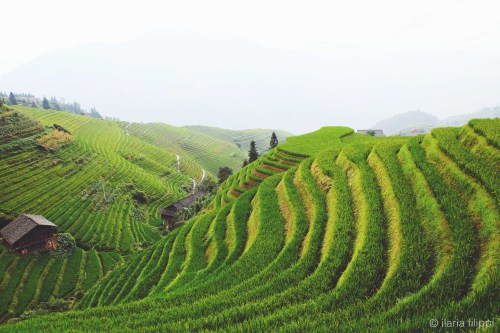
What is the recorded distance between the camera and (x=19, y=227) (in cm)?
3531

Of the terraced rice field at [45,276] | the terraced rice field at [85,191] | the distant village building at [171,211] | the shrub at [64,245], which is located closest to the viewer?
the terraced rice field at [45,276]

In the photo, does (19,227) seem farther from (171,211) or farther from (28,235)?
(171,211)

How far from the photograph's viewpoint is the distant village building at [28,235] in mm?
33938

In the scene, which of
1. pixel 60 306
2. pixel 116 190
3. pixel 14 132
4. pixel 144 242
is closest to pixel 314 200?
pixel 60 306

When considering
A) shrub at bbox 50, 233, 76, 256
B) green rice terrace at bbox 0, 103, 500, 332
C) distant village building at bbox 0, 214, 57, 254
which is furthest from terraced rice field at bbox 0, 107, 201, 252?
green rice terrace at bbox 0, 103, 500, 332

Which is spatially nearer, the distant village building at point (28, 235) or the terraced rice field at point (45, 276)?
the terraced rice field at point (45, 276)

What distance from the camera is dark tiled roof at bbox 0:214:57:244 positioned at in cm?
3401

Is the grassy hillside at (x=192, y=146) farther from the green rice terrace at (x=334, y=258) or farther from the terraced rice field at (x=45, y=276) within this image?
the green rice terrace at (x=334, y=258)

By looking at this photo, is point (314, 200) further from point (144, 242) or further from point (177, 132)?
point (177, 132)

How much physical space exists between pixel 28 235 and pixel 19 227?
2.25 meters

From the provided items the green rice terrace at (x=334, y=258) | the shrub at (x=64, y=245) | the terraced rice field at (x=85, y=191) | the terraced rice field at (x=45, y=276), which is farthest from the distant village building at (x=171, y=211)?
the green rice terrace at (x=334, y=258)

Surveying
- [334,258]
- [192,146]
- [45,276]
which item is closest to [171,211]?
[45,276]

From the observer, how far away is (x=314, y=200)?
15578 millimetres

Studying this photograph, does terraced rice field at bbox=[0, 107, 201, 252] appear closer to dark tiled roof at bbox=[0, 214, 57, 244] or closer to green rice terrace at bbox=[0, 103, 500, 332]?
dark tiled roof at bbox=[0, 214, 57, 244]
